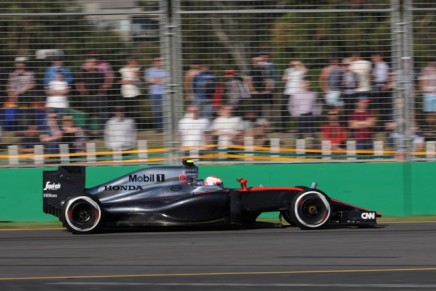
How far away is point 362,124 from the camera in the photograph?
1280cm

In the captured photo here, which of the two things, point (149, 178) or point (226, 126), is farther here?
point (226, 126)

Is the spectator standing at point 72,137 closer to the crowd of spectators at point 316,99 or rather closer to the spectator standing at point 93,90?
the spectator standing at point 93,90

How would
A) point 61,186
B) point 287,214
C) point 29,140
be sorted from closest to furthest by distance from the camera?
point 61,186 → point 287,214 → point 29,140

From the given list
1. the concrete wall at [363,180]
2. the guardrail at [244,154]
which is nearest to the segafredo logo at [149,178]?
the concrete wall at [363,180]

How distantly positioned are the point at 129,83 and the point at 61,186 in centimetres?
239

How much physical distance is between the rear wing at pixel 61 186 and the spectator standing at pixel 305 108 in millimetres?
3637

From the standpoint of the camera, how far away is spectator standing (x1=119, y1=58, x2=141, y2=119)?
12.5 metres

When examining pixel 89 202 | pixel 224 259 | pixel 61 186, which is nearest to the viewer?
pixel 224 259

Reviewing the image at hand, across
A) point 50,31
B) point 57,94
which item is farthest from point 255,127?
point 50,31

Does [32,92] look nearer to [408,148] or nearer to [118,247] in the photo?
[118,247]

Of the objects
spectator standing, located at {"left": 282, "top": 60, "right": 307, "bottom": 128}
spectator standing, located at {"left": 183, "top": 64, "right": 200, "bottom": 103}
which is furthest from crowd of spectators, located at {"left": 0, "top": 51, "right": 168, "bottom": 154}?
spectator standing, located at {"left": 282, "top": 60, "right": 307, "bottom": 128}

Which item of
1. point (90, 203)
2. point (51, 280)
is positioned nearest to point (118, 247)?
point (90, 203)

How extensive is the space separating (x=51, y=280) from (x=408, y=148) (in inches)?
278

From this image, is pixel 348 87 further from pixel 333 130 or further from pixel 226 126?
pixel 226 126
